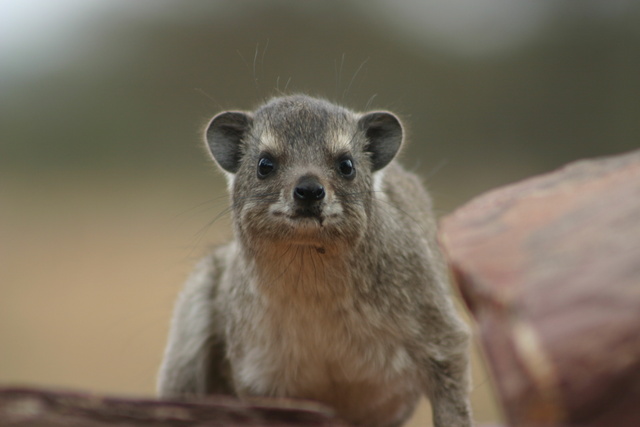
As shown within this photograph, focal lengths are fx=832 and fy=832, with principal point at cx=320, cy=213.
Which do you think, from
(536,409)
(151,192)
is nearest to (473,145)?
(151,192)

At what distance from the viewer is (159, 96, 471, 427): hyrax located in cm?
648

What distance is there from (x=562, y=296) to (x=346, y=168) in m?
3.13

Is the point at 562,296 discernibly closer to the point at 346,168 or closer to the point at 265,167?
the point at 346,168

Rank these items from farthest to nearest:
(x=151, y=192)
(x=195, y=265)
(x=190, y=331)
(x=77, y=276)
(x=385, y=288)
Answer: (x=151, y=192)
(x=77, y=276)
(x=195, y=265)
(x=190, y=331)
(x=385, y=288)

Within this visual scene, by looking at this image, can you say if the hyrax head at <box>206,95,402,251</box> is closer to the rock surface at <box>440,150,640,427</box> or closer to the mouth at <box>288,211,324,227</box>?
the mouth at <box>288,211,324,227</box>

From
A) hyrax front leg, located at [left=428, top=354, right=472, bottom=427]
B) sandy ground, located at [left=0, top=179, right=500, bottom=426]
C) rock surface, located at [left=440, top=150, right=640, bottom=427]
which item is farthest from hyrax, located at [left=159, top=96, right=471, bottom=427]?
sandy ground, located at [left=0, top=179, right=500, bottom=426]

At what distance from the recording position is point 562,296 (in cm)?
379

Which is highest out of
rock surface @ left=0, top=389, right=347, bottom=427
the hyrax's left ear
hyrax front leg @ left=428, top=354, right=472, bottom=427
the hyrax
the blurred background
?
the blurred background

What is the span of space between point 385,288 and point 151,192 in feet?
36.9

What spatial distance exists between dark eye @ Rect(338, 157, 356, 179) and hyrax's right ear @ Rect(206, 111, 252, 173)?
3.66ft

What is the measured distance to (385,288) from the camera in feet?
22.2

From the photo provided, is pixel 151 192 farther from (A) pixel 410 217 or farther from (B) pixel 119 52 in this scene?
(A) pixel 410 217

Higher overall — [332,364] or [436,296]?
[436,296]

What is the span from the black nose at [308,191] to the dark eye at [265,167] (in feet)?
2.30
